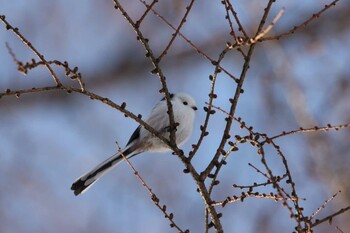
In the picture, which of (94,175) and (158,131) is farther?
(158,131)

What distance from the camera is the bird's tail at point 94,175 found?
285 cm

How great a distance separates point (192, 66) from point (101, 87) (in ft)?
3.29

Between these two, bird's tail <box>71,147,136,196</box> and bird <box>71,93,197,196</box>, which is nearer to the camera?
bird's tail <box>71,147,136,196</box>

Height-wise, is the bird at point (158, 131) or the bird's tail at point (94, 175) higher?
the bird at point (158, 131)

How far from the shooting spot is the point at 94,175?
2973mm

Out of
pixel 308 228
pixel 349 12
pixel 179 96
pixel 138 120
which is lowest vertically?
pixel 308 228

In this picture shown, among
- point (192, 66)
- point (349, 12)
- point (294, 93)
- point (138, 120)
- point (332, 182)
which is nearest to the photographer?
point (138, 120)

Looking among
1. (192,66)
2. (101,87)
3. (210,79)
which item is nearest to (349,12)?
(192,66)

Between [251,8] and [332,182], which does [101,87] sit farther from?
[332,182]

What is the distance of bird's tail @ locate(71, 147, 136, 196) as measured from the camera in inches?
112

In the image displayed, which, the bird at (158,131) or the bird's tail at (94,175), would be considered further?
the bird at (158,131)

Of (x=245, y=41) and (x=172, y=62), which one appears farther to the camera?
(x=172, y=62)

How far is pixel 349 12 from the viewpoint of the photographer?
5.71 meters

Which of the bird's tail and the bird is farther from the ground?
the bird
